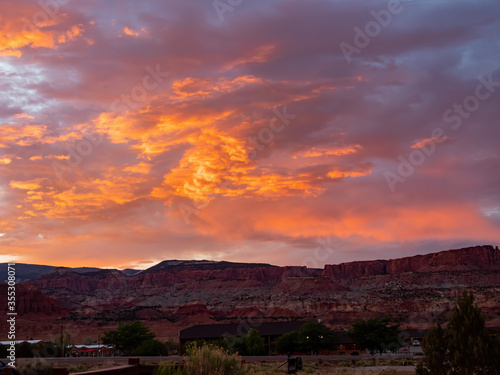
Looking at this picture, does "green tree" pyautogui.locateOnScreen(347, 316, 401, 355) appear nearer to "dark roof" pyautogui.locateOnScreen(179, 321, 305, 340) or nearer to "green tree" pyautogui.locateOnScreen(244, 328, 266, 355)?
"green tree" pyautogui.locateOnScreen(244, 328, 266, 355)

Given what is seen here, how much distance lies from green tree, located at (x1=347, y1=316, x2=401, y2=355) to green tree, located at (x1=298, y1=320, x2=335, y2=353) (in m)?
3.82

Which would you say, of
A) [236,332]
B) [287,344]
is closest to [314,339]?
[287,344]

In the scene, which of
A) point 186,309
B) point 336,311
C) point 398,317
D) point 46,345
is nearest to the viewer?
point 46,345

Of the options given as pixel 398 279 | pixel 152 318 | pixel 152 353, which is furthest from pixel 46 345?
pixel 398 279

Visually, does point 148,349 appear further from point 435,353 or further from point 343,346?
point 435,353

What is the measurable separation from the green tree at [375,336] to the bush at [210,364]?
6202 centimetres

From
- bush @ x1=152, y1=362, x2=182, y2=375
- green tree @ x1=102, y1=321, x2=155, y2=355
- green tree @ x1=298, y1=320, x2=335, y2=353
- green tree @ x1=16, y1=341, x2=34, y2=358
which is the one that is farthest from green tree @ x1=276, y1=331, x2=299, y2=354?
bush @ x1=152, y1=362, x2=182, y2=375

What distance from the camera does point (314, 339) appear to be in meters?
76.2

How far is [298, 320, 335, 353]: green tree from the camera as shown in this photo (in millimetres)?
75500

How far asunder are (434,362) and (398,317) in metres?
115

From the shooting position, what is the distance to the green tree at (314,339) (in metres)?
75.5

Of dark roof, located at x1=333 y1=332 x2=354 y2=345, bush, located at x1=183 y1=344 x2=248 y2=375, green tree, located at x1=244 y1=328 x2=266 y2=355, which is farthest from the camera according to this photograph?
dark roof, located at x1=333 y1=332 x2=354 y2=345

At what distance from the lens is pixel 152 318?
147 metres

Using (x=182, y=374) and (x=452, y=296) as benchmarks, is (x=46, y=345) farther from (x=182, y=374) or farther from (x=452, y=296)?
(x=452, y=296)
